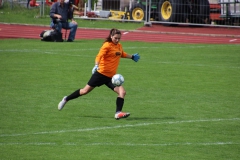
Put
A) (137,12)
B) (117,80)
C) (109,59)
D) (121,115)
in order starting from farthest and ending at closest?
(137,12) → (109,59) → (117,80) → (121,115)

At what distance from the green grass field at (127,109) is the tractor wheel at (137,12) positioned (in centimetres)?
1223

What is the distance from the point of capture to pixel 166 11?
33.2 meters

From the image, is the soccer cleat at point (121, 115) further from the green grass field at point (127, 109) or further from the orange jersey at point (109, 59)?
the orange jersey at point (109, 59)

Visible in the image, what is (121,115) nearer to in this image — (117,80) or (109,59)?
(117,80)

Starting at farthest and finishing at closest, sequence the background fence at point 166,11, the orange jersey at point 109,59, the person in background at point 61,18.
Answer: the background fence at point 166,11 → the person in background at point 61,18 → the orange jersey at point 109,59

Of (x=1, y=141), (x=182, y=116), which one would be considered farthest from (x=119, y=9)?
(x=1, y=141)

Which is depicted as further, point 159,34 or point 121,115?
point 159,34

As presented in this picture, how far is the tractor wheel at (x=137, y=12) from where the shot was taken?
34541 millimetres

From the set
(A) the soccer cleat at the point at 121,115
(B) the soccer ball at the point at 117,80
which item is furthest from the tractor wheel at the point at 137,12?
(A) the soccer cleat at the point at 121,115

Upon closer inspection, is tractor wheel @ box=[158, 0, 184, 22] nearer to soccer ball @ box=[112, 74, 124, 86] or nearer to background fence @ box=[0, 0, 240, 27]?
background fence @ box=[0, 0, 240, 27]

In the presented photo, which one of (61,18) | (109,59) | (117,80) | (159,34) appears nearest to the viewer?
(117,80)

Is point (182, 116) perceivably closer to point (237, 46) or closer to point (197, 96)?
point (197, 96)

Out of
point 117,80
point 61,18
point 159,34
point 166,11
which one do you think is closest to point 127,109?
point 117,80

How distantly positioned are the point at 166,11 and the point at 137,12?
213 centimetres
